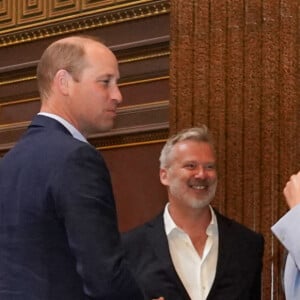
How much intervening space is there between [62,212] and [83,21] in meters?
2.69

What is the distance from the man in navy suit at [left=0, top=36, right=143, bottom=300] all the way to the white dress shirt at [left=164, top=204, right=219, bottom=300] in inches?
46.2

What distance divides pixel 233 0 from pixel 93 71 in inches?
71.3

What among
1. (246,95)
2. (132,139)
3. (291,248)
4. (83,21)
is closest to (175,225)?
(246,95)

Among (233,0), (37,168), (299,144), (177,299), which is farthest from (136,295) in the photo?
(233,0)

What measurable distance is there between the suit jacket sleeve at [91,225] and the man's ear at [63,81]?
21 centimetres

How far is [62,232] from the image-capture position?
2.07 metres

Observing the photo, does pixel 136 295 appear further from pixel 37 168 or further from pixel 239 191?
pixel 239 191

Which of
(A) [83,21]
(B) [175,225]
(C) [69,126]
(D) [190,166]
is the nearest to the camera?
(C) [69,126]

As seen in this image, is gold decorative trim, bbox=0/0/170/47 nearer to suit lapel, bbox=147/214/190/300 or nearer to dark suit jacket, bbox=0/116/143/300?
suit lapel, bbox=147/214/190/300

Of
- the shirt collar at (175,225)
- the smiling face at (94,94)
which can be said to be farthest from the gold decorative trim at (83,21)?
the smiling face at (94,94)

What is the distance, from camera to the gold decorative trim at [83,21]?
4328mm

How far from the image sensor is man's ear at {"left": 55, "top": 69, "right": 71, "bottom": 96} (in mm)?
2221

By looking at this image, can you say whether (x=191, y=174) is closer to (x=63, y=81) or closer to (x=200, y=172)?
(x=200, y=172)

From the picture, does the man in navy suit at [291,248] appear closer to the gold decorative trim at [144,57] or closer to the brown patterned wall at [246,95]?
the brown patterned wall at [246,95]
